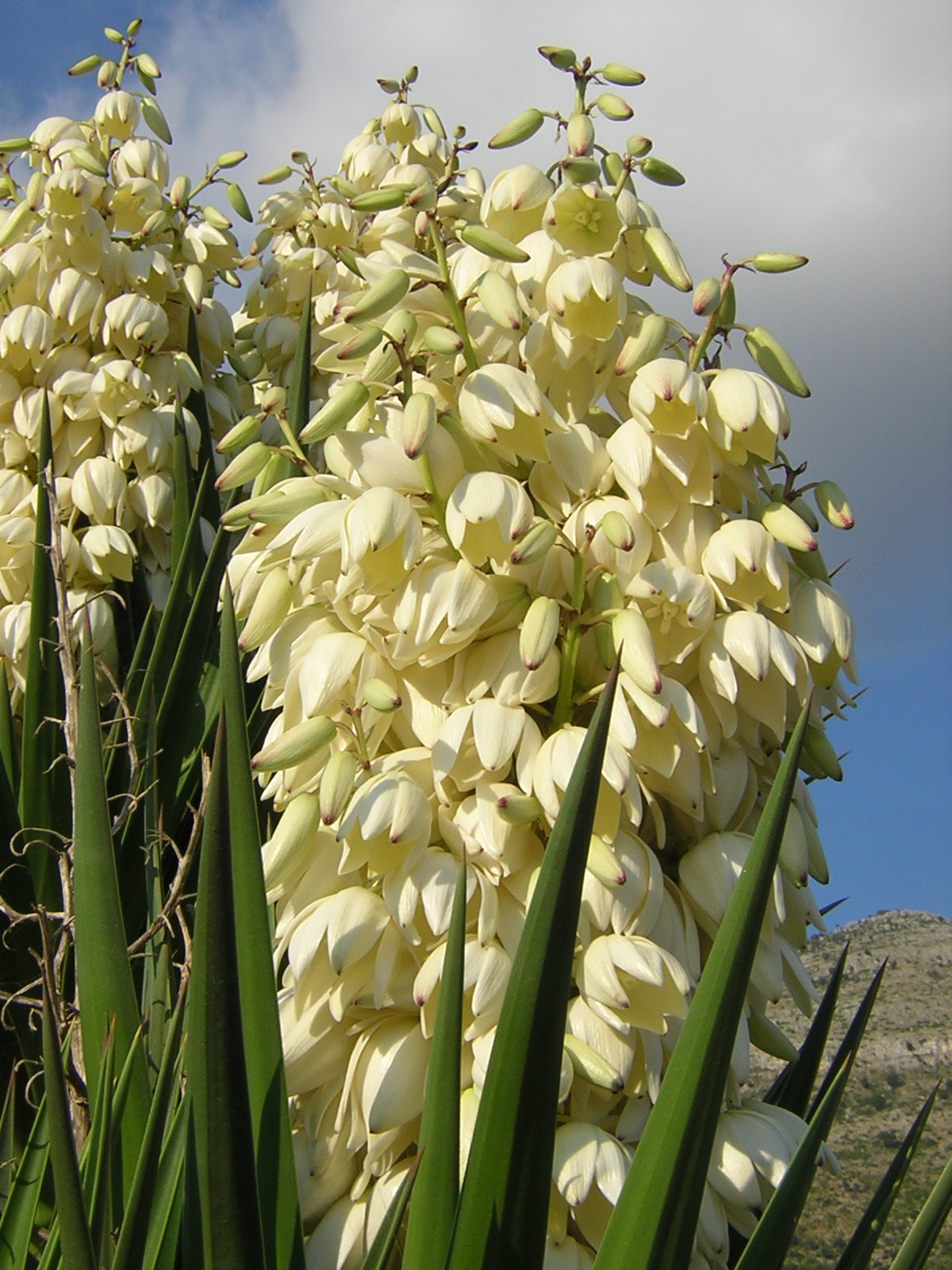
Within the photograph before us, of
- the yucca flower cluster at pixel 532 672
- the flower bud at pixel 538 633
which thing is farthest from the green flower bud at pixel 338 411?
the flower bud at pixel 538 633

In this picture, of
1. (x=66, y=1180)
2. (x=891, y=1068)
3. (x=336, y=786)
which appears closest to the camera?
(x=66, y=1180)

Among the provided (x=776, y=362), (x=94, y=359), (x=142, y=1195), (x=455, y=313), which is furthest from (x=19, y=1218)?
(x=94, y=359)

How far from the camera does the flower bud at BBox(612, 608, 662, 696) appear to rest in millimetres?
843

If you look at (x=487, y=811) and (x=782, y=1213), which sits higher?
(x=487, y=811)

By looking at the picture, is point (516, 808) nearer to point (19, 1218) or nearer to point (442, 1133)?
point (442, 1133)

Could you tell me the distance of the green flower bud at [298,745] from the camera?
895mm

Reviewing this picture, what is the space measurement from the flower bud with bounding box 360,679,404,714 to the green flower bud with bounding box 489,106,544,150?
0.60 m

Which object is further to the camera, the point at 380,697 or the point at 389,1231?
the point at 380,697

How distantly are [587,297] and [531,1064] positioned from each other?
1.95ft

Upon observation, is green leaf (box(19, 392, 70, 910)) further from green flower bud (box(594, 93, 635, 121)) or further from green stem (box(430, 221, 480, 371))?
green flower bud (box(594, 93, 635, 121))

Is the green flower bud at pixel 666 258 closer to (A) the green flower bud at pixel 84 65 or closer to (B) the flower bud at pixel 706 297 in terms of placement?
(B) the flower bud at pixel 706 297

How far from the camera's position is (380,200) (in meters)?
1.10

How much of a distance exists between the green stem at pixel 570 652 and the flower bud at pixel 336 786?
0.52ft

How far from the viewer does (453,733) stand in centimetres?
88
